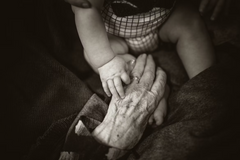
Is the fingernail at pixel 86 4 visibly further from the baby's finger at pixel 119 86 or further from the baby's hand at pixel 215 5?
the baby's hand at pixel 215 5

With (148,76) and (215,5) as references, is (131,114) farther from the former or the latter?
(215,5)

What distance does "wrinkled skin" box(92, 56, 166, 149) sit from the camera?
0.51 metres

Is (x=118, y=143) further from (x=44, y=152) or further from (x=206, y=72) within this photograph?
(x=206, y=72)

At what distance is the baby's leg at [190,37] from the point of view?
0.70 metres

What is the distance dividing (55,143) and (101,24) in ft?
1.35

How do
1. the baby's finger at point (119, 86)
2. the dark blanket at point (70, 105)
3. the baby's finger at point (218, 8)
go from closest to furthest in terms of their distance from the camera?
the dark blanket at point (70, 105) < the baby's finger at point (119, 86) < the baby's finger at point (218, 8)

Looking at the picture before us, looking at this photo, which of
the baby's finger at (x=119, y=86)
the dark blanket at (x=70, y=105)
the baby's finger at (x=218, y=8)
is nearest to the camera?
the dark blanket at (x=70, y=105)

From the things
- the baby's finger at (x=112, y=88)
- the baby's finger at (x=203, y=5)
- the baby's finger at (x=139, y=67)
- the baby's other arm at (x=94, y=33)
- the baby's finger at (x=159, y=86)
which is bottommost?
the baby's finger at (x=159, y=86)

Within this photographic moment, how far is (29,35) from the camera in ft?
2.16

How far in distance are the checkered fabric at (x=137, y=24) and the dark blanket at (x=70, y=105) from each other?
0.18m

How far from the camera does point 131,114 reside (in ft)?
1.77

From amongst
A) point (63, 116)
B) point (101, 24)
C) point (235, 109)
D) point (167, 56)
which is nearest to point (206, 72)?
point (235, 109)

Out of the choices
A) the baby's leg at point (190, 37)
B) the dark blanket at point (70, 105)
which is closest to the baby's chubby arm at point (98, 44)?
the dark blanket at point (70, 105)

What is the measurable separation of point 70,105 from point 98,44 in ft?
0.78
